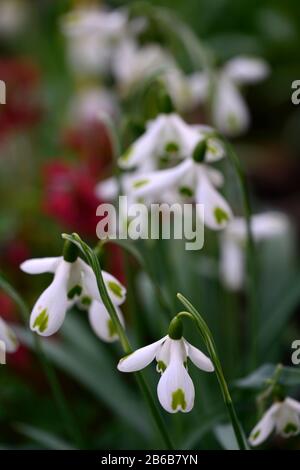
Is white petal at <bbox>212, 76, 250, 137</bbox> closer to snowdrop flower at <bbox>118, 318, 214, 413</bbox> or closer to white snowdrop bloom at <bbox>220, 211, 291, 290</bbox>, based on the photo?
white snowdrop bloom at <bbox>220, 211, 291, 290</bbox>

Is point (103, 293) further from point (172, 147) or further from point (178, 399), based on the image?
point (172, 147)

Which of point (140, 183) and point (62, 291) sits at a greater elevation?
point (140, 183)

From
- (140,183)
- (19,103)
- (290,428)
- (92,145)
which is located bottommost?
(290,428)

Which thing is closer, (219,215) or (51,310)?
(51,310)

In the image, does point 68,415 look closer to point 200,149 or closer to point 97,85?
point 200,149

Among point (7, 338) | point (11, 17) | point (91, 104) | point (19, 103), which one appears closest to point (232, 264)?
point (7, 338)

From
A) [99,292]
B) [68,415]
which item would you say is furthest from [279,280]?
[99,292]

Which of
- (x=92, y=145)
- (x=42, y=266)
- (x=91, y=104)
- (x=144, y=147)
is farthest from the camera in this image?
(x=91, y=104)

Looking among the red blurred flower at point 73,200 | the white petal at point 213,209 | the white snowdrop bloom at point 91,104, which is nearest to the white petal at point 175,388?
the white petal at point 213,209
